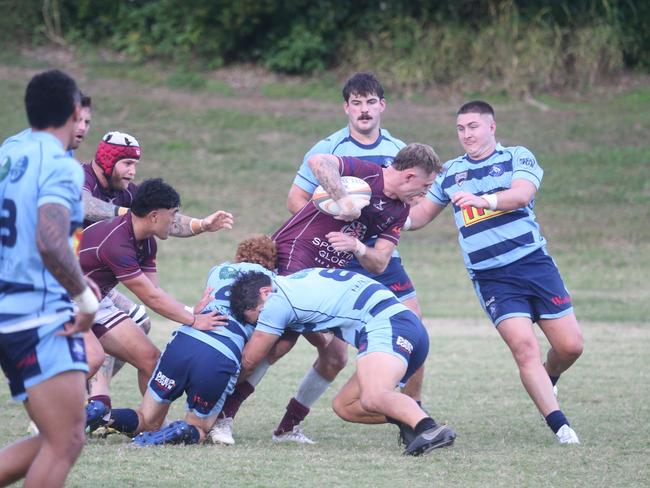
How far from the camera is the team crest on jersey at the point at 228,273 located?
6.48m

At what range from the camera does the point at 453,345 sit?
37.0 feet

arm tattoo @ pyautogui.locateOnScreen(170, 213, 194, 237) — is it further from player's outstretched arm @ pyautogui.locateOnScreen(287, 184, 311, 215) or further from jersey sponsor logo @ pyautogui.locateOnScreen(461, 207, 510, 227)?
jersey sponsor logo @ pyautogui.locateOnScreen(461, 207, 510, 227)

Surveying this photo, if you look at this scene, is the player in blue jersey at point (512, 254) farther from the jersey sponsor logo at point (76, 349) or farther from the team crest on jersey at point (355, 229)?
the jersey sponsor logo at point (76, 349)

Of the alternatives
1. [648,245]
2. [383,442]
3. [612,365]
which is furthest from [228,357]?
[648,245]

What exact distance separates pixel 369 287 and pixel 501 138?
48.7 feet

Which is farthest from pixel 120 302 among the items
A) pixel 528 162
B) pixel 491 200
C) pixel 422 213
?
pixel 528 162

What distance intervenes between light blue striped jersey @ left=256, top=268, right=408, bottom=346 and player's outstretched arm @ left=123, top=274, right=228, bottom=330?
311 millimetres

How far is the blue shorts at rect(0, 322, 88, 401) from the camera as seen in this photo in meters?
4.03

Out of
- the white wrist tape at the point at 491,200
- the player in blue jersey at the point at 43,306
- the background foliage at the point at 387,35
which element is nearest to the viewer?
the player in blue jersey at the point at 43,306

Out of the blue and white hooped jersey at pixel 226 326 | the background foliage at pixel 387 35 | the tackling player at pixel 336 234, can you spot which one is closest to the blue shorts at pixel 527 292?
the tackling player at pixel 336 234

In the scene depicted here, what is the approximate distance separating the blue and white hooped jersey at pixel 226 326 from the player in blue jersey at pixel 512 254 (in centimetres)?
144

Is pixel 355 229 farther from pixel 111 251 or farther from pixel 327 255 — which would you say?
pixel 111 251

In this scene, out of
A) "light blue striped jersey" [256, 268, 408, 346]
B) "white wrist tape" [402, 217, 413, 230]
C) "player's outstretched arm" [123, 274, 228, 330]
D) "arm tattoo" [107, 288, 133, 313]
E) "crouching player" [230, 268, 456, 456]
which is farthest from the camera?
"white wrist tape" [402, 217, 413, 230]

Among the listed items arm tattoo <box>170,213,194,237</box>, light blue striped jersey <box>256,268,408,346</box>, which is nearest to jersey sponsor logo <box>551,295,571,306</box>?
light blue striped jersey <box>256,268,408,346</box>
